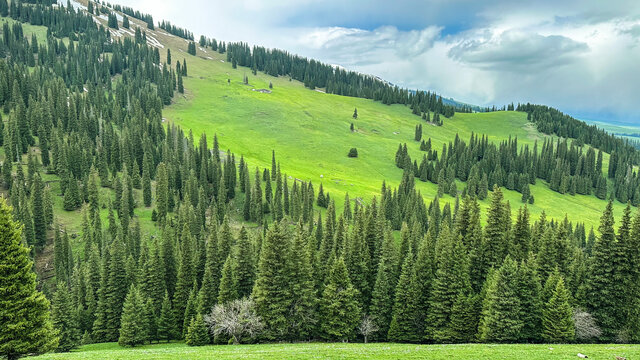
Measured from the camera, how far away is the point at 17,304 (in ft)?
94.9

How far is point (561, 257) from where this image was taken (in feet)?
182

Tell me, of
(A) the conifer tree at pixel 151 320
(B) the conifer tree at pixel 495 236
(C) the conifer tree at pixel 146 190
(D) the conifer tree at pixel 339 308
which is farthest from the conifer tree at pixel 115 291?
(B) the conifer tree at pixel 495 236

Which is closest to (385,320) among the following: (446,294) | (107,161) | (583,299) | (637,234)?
(446,294)

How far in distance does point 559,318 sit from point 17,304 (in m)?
56.9

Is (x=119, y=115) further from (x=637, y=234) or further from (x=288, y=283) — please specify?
(x=637, y=234)

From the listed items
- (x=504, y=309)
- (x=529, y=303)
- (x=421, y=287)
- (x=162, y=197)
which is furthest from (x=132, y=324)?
(x=162, y=197)

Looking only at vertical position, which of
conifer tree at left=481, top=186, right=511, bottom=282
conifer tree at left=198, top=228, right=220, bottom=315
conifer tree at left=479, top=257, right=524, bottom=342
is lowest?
conifer tree at left=198, top=228, right=220, bottom=315

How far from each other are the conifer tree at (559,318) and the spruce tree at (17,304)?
178 feet

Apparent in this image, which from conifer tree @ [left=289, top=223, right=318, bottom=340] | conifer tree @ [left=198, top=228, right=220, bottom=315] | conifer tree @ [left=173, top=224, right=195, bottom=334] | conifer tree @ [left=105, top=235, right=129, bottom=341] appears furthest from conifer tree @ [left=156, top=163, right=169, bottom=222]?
conifer tree @ [left=289, top=223, right=318, bottom=340]

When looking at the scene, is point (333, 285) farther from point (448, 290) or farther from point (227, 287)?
point (227, 287)

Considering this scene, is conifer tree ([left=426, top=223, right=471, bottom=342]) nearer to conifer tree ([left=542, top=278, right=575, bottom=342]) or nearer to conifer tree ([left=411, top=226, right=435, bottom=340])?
conifer tree ([left=411, top=226, right=435, bottom=340])

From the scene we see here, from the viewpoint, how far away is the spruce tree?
93.4 ft

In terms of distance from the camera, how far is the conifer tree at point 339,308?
2105 inches

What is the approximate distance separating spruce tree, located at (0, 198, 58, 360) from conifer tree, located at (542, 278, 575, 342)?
178ft
